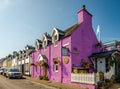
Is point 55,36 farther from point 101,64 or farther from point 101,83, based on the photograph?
point 101,83

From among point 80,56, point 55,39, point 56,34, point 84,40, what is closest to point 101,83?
point 80,56

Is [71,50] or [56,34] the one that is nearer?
[71,50]

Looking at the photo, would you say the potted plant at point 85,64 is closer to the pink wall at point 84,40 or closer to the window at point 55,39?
the pink wall at point 84,40

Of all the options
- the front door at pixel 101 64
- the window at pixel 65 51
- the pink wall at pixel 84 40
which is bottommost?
the front door at pixel 101 64

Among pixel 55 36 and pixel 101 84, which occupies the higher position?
pixel 55 36

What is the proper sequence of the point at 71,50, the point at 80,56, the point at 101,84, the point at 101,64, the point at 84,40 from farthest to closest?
1. the point at 84,40
2. the point at 80,56
3. the point at 101,64
4. the point at 71,50
5. the point at 101,84

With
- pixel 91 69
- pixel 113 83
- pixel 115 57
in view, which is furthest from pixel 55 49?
pixel 113 83

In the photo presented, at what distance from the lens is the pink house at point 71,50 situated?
82.0 feet

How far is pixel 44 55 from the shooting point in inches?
1321

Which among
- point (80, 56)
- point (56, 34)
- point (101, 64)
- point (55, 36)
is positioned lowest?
point (101, 64)

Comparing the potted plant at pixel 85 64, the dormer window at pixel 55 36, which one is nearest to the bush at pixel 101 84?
the potted plant at pixel 85 64

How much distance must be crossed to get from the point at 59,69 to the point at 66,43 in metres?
3.82

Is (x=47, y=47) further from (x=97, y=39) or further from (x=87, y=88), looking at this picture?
(x=87, y=88)

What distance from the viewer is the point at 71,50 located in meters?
24.9
